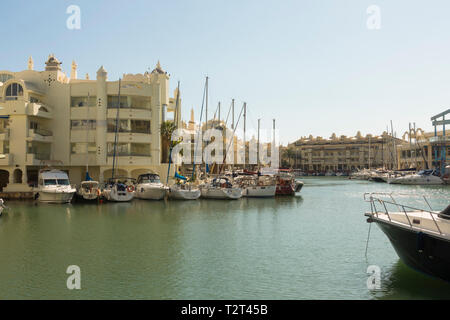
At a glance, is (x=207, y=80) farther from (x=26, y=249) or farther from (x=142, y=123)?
(x=26, y=249)

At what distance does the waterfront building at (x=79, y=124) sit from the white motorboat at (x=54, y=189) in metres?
5.62

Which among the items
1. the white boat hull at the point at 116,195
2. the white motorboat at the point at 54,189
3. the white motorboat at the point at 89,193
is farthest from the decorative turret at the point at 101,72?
the white boat hull at the point at 116,195

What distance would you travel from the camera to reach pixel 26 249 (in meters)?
22.3

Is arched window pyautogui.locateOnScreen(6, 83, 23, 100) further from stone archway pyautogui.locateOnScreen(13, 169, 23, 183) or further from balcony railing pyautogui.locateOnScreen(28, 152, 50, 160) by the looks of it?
stone archway pyautogui.locateOnScreen(13, 169, 23, 183)

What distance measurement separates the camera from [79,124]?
55250mm

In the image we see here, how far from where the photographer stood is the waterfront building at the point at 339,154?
593 feet

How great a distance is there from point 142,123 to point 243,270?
41.6 m

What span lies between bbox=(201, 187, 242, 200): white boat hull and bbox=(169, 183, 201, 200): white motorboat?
1584 millimetres

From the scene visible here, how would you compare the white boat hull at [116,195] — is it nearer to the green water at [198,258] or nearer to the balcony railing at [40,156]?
the green water at [198,258]

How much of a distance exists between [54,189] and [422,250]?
128 ft

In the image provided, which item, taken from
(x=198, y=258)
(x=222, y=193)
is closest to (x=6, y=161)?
(x=222, y=193)

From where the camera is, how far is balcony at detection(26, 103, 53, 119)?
5127cm

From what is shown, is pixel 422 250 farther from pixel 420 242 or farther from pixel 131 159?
pixel 131 159
